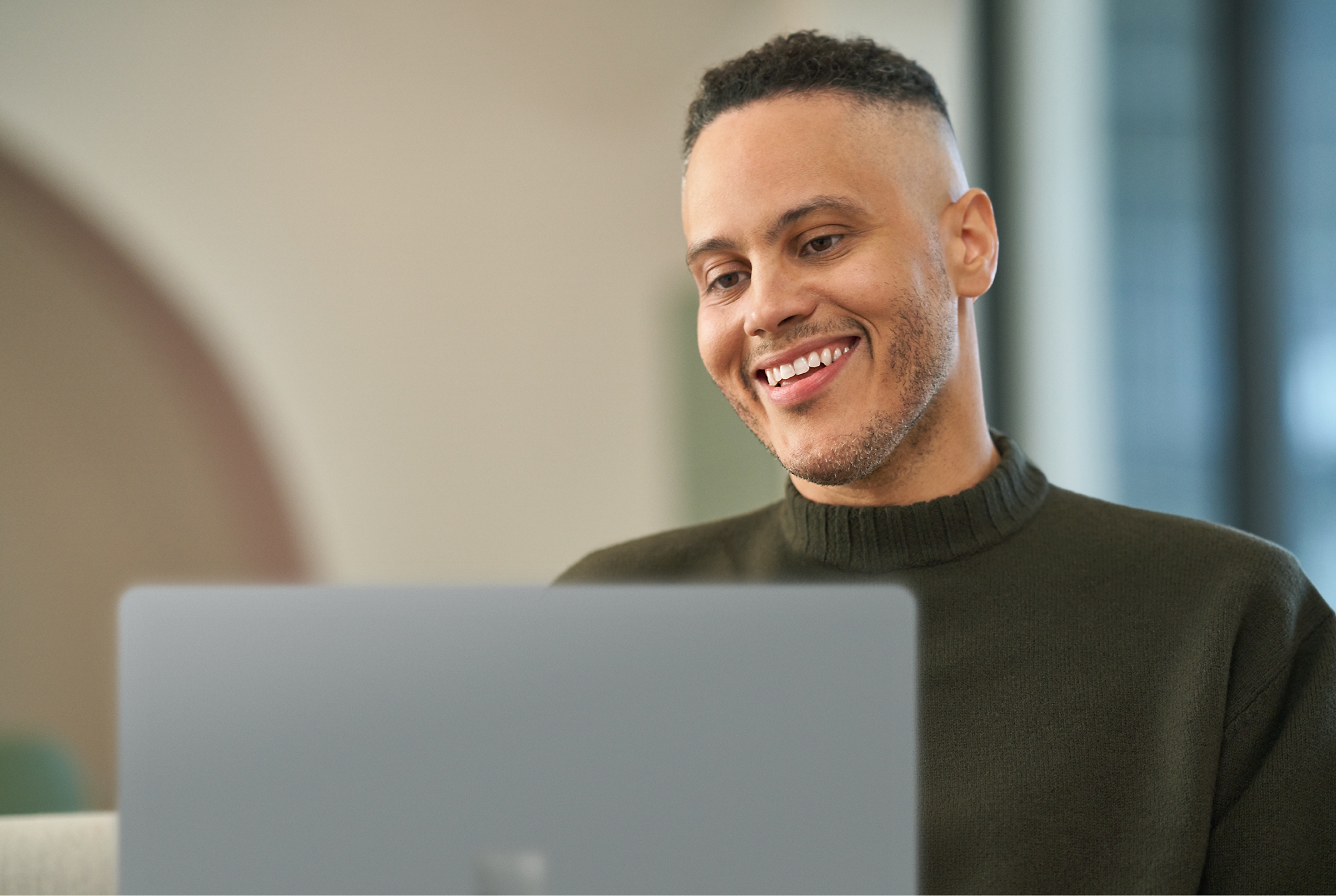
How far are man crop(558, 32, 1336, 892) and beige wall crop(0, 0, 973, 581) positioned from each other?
2.52 metres

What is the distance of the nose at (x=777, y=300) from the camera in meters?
1.15

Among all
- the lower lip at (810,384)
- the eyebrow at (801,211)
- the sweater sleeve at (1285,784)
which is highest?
the eyebrow at (801,211)

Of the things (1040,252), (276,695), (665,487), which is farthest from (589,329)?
(276,695)

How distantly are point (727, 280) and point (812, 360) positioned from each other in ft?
0.42

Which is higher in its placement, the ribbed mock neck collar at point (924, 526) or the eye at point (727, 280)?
the eye at point (727, 280)

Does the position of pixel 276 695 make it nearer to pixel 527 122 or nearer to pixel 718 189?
pixel 718 189

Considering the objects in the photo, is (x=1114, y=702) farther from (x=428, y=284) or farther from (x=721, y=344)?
(x=428, y=284)

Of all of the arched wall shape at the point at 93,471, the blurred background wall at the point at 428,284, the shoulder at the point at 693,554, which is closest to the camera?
the shoulder at the point at 693,554

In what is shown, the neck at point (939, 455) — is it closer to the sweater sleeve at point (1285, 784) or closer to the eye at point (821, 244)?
the eye at point (821, 244)

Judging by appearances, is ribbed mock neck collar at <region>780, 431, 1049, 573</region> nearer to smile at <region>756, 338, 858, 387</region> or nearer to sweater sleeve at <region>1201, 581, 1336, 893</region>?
smile at <region>756, 338, 858, 387</region>

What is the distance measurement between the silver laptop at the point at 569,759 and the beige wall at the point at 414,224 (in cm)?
310

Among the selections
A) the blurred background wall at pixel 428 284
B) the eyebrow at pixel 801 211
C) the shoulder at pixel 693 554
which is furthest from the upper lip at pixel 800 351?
the blurred background wall at pixel 428 284

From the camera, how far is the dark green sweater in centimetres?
104

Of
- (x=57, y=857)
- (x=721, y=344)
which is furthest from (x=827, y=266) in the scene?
(x=57, y=857)
